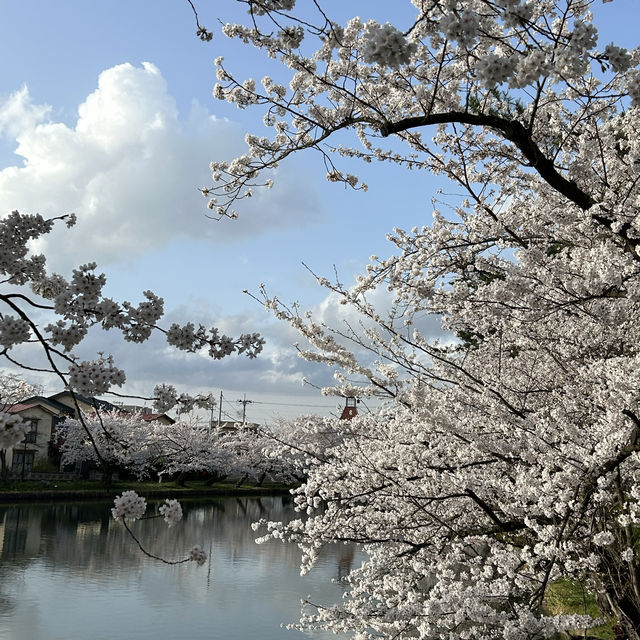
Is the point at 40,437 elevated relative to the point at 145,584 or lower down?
elevated

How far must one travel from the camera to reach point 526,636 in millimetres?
3885

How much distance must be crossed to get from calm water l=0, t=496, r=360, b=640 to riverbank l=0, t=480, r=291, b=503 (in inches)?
186

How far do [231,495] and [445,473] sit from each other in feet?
112

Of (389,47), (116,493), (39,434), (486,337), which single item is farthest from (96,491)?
(389,47)

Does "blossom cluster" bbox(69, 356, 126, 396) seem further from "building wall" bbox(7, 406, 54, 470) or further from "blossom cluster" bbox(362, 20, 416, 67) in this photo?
"building wall" bbox(7, 406, 54, 470)

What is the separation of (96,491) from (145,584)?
1754 cm

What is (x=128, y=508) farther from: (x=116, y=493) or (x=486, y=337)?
(x=116, y=493)

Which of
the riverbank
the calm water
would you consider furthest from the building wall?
the calm water

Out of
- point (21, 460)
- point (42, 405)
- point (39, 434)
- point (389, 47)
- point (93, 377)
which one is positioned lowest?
point (21, 460)

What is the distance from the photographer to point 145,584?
543 inches

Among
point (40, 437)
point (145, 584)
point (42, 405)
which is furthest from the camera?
point (42, 405)

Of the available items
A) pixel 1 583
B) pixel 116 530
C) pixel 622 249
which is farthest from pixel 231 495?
Result: pixel 622 249

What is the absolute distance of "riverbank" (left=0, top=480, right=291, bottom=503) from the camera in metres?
27.6

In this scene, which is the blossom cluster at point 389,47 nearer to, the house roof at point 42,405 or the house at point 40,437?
the house at point 40,437
